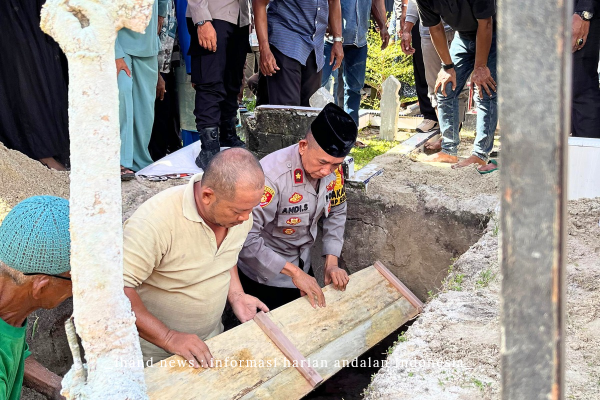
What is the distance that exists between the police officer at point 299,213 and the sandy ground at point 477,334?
32.9 inches

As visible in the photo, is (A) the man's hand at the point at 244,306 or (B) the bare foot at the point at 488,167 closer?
(A) the man's hand at the point at 244,306

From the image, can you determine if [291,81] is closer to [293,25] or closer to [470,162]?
[293,25]

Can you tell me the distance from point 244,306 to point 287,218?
0.75 m

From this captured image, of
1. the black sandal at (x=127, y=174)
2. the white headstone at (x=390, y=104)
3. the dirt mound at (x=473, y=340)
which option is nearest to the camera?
the dirt mound at (x=473, y=340)

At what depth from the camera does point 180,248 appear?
281 centimetres

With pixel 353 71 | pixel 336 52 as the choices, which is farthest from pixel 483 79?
pixel 353 71

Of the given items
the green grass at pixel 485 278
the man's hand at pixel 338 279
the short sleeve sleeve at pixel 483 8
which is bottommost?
the man's hand at pixel 338 279

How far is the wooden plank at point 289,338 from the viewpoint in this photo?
2.66m

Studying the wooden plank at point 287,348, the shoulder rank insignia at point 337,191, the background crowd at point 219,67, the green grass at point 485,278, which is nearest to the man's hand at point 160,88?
the background crowd at point 219,67

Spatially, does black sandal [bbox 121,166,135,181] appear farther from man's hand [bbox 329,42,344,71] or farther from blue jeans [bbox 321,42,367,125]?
blue jeans [bbox 321,42,367,125]

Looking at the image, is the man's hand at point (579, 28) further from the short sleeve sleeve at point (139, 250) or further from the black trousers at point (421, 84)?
the short sleeve sleeve at point (139, 250)

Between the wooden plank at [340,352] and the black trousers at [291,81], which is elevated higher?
the black trousers at [291,81]

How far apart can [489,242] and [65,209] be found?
2563mm

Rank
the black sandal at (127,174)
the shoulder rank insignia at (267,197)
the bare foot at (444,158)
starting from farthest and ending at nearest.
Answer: the bare foot at (444,158) → the black sandal at (127,174) → the shoulder rank insignia at (267,197)
